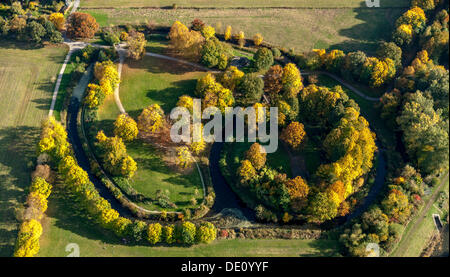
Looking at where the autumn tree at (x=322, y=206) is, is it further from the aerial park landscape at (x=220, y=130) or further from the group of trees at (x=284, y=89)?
the group of trees at (x=284, y=89)

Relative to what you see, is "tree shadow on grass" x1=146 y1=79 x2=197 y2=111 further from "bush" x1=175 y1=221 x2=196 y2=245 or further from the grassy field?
"bush" x1=175 y1=221 x2=196 y2=245

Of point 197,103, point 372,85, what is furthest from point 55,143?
point 372,85

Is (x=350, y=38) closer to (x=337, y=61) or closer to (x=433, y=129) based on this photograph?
(x=337, y=61)

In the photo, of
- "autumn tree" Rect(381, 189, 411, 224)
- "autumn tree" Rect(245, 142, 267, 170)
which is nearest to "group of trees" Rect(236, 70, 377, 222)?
"autumn tree" Rect(245, 142, 267, 170)

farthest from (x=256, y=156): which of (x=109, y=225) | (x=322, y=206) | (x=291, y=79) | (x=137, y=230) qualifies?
(x=109, y=225)

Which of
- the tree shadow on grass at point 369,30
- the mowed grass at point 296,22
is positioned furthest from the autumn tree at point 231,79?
the tree shadow on grass at point 369,30

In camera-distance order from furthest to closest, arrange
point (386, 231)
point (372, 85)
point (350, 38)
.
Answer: point (350, 38)
point (372, 85)
point (386, 231)
